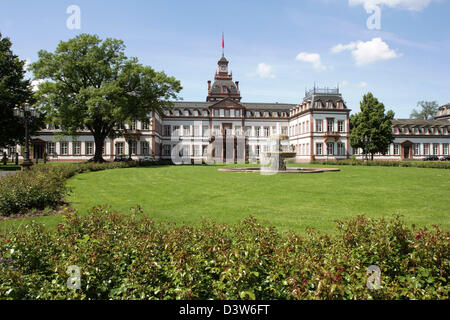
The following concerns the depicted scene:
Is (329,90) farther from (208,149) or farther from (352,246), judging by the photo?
(352,246)

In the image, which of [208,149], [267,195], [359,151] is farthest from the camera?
[208,149]

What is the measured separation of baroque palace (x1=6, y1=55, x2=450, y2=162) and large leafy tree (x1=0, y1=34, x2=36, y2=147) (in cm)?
1850

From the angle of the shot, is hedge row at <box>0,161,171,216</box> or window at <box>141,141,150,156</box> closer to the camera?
hedge row at <box>0,161,171,216</box>

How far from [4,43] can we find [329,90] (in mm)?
52689

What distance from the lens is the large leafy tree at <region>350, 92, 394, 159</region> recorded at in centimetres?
4616

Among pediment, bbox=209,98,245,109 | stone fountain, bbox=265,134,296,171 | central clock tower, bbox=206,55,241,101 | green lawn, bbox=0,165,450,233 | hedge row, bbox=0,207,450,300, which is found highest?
central clock tower, bbox=206,55,241,101

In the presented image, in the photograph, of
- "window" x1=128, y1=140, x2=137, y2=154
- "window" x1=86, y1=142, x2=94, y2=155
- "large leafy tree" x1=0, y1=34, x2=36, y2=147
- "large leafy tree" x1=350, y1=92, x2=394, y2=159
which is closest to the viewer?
"large leafy tree" x1=0, y1=34, x2=36, y2=147

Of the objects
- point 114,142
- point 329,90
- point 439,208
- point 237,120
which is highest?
point 329,90

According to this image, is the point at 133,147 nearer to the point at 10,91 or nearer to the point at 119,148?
the point at 119,148

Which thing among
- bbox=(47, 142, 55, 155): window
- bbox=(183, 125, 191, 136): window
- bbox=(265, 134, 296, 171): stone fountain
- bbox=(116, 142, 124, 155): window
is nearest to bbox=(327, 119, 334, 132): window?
bbox=(183, 125, 191, 136): window

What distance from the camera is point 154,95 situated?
37.5 meters

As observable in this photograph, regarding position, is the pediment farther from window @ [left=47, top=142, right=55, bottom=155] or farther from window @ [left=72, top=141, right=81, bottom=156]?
window @ [left=47, top=142, right=55, bottom=155]
